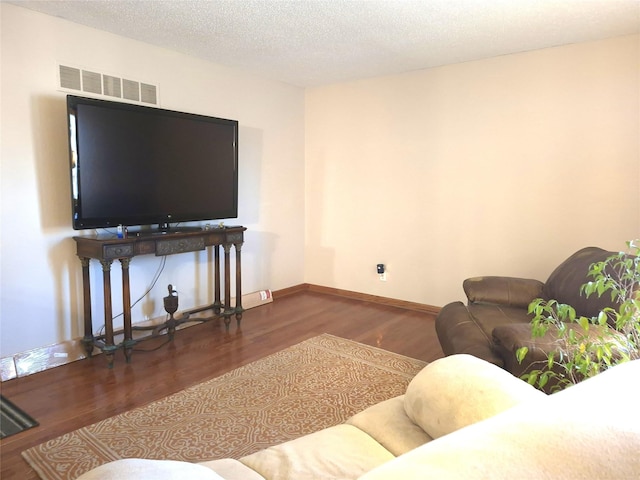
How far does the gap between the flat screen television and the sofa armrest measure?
224 centimetres

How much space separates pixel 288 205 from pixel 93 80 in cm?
242

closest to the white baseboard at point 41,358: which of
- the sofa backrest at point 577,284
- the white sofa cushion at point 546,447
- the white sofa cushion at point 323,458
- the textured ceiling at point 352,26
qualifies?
the textured ceiling at point 352,26

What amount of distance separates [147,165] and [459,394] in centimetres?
294

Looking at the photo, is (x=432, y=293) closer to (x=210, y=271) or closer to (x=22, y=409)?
(x=210, y=271)

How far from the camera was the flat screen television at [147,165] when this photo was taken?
303cm

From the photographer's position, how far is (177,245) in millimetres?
3496

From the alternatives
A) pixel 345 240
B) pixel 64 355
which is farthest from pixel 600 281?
pixel 345 240

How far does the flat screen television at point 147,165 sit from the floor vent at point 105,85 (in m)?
0.30

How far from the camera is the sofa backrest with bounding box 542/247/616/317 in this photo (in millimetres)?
2430

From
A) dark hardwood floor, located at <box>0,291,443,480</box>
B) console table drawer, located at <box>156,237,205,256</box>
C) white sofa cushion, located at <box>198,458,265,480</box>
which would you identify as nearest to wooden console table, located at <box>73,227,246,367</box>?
console table drawer, located at <box>156,237,205,256</box>

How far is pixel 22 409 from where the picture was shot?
254 cm

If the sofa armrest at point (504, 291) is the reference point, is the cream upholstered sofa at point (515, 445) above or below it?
above

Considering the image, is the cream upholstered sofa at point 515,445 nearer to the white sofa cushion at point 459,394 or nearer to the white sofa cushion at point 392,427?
the white sofa cushion at point 459,394

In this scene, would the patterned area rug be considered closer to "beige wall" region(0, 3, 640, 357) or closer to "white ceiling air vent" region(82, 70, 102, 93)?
"beige wall" region(0, 3, 640, 357)
